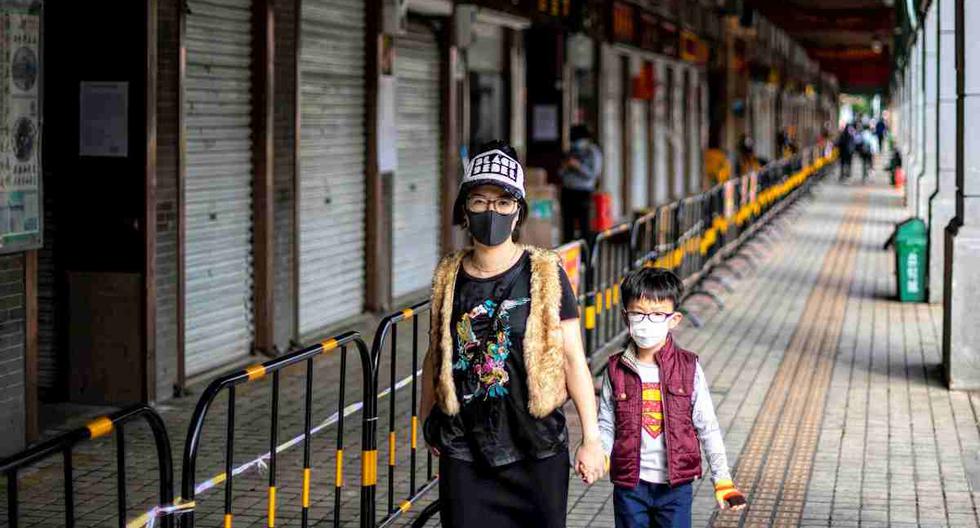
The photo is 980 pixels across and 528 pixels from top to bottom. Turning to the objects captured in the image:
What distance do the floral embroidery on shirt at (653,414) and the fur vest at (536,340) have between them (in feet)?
1.80

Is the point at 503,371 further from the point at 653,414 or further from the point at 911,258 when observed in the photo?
the point at 911,258

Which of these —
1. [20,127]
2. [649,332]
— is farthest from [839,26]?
[649,332]

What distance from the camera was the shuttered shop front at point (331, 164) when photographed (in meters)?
14.2

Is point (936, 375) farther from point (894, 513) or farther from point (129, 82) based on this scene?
point (129, 82)

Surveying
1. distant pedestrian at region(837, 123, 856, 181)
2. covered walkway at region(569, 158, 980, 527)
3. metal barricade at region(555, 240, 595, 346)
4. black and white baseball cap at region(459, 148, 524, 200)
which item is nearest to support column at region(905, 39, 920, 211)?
covered walkway at region(569, 158, 980, 527)

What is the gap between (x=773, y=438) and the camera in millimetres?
10180

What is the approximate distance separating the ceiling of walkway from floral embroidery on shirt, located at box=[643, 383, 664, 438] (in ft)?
92.0

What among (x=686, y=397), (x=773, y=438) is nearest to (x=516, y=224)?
(x=686, y=397)

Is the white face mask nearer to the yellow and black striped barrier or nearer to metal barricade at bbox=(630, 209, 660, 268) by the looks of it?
the yellow and black striped barrier

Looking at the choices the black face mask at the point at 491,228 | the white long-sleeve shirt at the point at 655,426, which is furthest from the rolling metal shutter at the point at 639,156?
the black face mask at the point at 491,228

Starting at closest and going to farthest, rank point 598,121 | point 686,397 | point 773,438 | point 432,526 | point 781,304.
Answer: point 686,397, point 432,526, point 773,438, point 781,304, point 598,121

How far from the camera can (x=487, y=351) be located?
541cm

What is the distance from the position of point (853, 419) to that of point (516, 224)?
5961mm

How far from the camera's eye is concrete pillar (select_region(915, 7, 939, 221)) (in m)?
19.8
